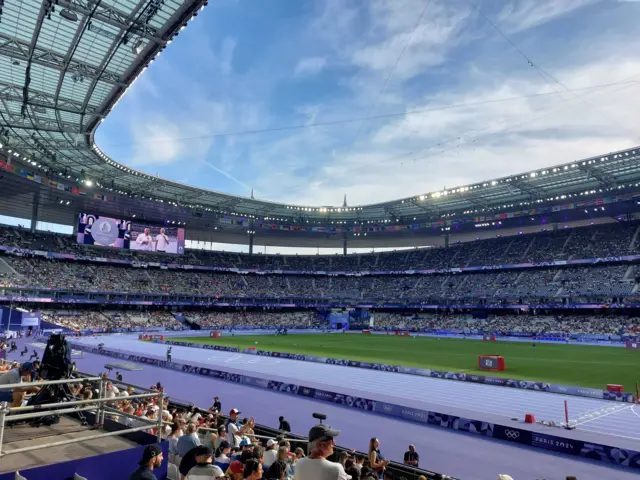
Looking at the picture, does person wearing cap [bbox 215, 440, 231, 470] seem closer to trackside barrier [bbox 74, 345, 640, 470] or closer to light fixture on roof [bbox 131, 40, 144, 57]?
trackside barrier [bbox 74, 345, 640, 470]

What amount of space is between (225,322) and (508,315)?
47.8m

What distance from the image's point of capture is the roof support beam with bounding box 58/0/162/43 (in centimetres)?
2034

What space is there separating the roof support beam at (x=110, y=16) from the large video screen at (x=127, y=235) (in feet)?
161

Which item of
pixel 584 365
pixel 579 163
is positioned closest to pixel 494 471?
pixel 584 365

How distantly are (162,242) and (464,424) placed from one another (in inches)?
2541

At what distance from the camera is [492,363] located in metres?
29.4

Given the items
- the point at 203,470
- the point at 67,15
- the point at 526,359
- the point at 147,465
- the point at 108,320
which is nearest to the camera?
the point at 147,465

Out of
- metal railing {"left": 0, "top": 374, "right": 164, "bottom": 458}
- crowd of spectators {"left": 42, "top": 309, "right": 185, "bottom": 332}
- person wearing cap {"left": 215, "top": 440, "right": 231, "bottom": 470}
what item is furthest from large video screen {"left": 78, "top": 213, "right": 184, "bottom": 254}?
metal railing {"left": 0, "top": 374, "right": 164, "bottom": 458}

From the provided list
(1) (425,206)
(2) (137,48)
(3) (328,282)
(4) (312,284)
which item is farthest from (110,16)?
(3) (328,282)

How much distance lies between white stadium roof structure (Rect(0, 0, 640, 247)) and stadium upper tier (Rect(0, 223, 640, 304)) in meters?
5.76

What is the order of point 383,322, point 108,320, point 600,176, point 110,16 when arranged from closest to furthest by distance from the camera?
point 110,16 < point 600,176 < point 108,320 < point 383,322

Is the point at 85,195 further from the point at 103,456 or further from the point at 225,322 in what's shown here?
the point at 103,456

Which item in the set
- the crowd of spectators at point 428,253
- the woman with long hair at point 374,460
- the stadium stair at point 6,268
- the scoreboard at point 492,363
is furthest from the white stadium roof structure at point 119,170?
the scoreboard at point 492,363

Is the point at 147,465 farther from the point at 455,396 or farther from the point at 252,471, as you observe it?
the point at 455,396
